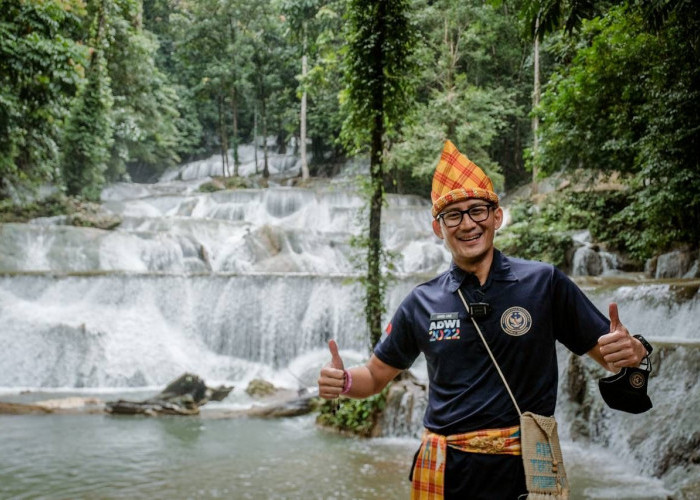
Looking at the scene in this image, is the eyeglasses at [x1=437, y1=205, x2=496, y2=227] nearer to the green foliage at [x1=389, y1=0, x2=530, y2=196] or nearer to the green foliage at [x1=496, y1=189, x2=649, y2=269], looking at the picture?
the green foliage at [x1=496, y1=189, x2=649, y2=269]

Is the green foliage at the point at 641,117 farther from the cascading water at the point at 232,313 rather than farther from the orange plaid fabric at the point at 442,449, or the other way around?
the orange plaid fabric at the point at 442,449

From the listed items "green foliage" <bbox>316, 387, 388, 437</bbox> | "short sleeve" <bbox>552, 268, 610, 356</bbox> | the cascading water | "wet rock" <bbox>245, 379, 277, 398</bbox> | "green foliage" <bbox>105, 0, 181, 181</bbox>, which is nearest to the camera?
"short sleeve" <bbox>552, 268, 610, 356</bbox>

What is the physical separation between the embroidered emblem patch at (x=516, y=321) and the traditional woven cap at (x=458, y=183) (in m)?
0.40

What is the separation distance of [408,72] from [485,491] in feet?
22.8

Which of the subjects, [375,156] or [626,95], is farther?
[626,95]

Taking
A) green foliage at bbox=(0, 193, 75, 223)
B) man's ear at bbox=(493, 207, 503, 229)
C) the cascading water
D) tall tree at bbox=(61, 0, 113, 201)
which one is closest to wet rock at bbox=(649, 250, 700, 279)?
the cascading water

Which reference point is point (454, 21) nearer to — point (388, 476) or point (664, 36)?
point (664, 36)

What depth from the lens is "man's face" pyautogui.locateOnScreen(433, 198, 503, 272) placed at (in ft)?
6.45

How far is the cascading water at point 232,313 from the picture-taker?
248 inches

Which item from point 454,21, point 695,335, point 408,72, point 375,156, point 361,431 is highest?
point 454,21

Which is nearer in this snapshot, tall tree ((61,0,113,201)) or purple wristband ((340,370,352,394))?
purple wristband ((340,370,352,394))

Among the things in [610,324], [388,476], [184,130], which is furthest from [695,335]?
[184,130]

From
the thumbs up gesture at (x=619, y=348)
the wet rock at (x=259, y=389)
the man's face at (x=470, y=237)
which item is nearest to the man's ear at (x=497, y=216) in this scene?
the man's face at (x=470, y=237)

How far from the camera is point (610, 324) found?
1804mm
